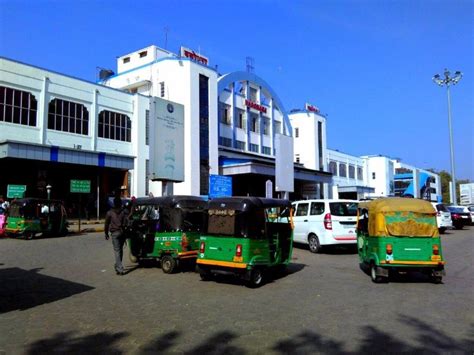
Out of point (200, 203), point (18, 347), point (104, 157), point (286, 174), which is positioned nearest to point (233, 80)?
point (104, 157)

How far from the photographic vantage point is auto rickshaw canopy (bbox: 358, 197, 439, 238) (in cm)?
952

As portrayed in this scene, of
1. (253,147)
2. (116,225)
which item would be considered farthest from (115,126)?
(116,225)

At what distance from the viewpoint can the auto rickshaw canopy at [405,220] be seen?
9.52 metres

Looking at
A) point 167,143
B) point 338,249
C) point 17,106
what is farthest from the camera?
point 17,106

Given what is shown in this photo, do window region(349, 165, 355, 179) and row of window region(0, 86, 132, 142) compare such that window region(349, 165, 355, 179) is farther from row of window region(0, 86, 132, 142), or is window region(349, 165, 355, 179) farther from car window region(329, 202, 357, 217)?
car window region(329, 202, 357, 217)

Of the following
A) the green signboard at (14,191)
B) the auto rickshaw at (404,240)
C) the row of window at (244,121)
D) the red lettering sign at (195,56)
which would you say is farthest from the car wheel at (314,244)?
the row of window at (244,121)

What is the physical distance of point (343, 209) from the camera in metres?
14.7

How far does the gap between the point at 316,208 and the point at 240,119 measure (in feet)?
119

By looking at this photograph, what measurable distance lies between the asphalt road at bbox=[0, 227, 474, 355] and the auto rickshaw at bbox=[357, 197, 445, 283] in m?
0.38

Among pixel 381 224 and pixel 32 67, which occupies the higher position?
pixel 32 67

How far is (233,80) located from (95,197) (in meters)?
21.4

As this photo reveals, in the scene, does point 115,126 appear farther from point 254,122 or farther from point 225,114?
point 254,122

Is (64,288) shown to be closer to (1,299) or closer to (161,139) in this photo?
(1,299)

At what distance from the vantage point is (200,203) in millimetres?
11305
